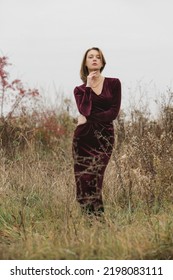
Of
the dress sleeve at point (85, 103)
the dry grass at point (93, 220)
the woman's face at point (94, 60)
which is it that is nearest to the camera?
the dry grass at point (93, 220)

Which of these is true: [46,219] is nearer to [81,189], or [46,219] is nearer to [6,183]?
[81,189]

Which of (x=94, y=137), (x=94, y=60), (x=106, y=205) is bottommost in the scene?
(x=106, y=205)

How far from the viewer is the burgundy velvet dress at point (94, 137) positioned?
6.12 m

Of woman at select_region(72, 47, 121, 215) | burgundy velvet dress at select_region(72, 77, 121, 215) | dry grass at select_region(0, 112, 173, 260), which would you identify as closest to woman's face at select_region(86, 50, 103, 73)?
woman at select_region(72, 47, 121, 215)

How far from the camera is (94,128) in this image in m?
6.16

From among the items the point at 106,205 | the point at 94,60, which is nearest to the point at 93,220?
the point at 106,205

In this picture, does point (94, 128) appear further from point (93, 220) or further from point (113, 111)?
point (93, 220)

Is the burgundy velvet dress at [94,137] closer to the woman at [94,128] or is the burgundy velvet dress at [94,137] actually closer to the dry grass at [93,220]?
the woman at [94,128]

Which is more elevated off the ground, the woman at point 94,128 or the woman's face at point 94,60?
the woman's face at point 94,60

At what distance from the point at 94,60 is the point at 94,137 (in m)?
0.78

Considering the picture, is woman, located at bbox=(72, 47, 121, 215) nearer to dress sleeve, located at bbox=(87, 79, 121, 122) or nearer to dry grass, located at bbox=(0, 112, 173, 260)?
dress sleeve, located at bbox=(87, 79, 121, 122)

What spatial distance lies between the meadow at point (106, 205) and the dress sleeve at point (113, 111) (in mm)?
660

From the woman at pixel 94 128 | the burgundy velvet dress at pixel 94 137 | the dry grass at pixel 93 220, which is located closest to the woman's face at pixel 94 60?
the woman at pixel 94 128

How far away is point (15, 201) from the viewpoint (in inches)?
269
